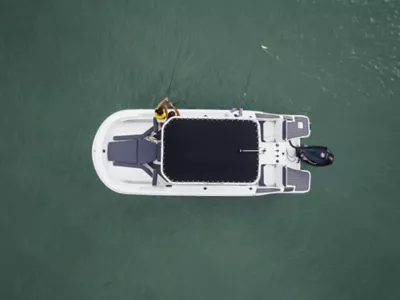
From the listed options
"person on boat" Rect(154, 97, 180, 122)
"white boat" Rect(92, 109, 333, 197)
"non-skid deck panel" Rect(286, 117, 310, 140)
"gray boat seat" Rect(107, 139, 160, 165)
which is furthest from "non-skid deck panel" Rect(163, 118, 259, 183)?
"non-skid deck panel" Rect(286, 117, 310, 140)

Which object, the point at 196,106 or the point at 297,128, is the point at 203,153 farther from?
the point at 297,128

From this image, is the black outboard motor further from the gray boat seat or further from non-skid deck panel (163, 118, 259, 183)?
the gray boat seat

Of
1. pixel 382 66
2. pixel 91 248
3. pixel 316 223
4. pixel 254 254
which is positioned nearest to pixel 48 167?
pixel 91 248

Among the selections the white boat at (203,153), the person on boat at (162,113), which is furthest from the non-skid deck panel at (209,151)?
the person on boat at (162,113)

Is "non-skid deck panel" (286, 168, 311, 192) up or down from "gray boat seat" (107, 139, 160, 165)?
down

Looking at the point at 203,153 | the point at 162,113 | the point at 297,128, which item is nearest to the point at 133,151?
the point at 162,113

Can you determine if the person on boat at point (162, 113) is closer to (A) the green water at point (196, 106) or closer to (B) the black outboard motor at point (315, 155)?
(A) the green water at point (196, 106)
